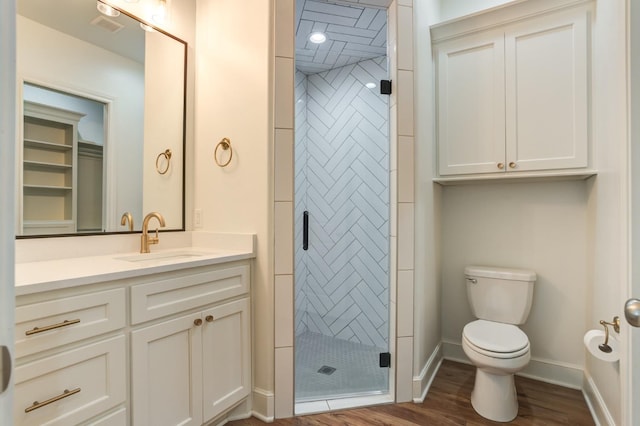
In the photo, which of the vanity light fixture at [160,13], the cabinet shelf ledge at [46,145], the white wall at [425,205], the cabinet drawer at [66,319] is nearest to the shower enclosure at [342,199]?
the white wall at [425,205]

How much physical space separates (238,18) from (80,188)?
4.21 feet

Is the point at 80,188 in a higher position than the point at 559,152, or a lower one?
lower

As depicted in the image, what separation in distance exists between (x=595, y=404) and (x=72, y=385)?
2520 millimetres

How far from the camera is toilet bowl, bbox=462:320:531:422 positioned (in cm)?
173

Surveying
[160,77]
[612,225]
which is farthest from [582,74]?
[160,77]

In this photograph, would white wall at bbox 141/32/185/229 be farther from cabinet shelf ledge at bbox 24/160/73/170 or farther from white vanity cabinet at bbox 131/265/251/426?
white vanity cabinet at bbox 131/265/251/426

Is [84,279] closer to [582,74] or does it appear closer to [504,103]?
[504,103]

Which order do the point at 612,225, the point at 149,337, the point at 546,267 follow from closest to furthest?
the point at 149,337
the point at 612,225
the point at 546,267

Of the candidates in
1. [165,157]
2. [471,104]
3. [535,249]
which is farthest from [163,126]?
[535,249]

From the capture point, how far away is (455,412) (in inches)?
73.4

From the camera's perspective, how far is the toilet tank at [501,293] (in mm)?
2143

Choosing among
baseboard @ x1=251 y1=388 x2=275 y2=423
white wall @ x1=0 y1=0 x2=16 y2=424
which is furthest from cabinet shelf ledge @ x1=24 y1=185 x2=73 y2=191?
baseboard @ x1=251 y1=388 x2=275 y2=423

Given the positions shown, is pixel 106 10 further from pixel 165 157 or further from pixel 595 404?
pixel 595 404

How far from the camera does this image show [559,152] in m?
1.94
